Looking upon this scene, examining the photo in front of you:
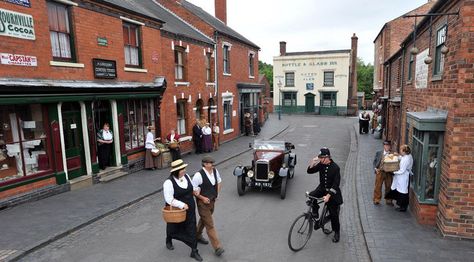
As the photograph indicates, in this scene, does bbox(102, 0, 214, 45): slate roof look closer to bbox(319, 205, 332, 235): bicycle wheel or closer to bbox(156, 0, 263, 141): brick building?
bbox(156, 0, 263, 141): brick building

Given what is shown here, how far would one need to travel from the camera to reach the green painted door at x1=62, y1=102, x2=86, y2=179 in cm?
1027

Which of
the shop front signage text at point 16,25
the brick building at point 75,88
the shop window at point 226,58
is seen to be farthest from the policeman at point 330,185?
the shop window at point 226,58

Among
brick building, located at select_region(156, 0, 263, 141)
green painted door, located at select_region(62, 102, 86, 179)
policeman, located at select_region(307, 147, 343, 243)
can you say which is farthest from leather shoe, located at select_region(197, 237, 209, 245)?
brick building, located at select_region(156, 0, 263, 141)

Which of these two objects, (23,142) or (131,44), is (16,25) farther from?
(131,44)

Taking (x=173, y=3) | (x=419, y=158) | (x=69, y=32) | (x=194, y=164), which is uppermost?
(x=173, y=3)

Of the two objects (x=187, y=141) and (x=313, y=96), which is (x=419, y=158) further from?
(x=313, y=96)

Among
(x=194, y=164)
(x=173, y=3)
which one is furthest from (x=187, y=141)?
(x=173, y=3)

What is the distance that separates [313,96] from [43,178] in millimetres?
36640

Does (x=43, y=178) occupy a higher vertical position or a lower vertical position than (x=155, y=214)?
higher

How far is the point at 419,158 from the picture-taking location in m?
7.43

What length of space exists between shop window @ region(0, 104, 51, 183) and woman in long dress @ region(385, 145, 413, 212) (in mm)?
9826

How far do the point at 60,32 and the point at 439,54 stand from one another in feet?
34.6

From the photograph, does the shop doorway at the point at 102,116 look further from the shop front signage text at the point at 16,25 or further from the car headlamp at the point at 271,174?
the car headlamp at the point at 271,174

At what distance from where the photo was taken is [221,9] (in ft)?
84.9
